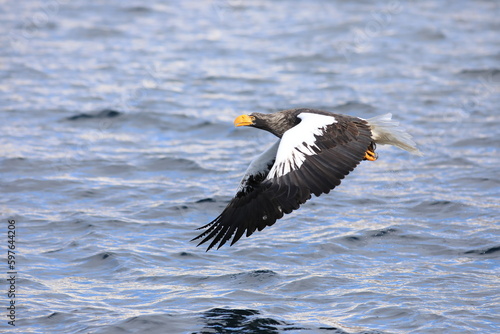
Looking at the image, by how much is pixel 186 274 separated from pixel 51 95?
730 cm

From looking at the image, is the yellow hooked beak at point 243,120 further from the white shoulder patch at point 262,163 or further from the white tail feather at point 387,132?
the white tail feather at point 387,132

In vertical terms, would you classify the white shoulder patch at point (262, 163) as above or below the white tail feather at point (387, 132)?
below

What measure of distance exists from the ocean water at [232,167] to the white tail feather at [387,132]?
47.8 inches

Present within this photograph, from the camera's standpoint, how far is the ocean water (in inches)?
294

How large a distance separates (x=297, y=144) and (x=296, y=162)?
8.9 inches

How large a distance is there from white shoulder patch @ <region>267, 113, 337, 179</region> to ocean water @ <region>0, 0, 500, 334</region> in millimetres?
1293

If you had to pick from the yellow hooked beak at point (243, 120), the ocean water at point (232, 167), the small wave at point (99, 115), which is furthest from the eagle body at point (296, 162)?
the small wave at point (99, 115)

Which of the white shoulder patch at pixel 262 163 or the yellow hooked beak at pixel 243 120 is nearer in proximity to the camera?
the yellow hooked beak at pixel 243 120

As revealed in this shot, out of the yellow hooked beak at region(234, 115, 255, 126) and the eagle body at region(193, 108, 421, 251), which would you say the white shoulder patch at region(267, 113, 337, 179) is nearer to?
the eagle body at region(193, 108, 421, 251)

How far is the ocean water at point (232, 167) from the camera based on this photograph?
7.48 m

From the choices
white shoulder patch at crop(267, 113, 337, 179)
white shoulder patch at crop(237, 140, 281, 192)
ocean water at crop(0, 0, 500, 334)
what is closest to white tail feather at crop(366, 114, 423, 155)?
white shoulder patch at crop(267, 113, 337, 179)

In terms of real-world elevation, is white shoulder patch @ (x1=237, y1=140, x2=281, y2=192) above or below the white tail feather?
below

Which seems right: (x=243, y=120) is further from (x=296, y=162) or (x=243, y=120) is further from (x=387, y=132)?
(x=387, y=132)

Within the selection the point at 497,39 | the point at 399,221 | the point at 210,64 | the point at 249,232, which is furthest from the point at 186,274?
the point at 497,39
